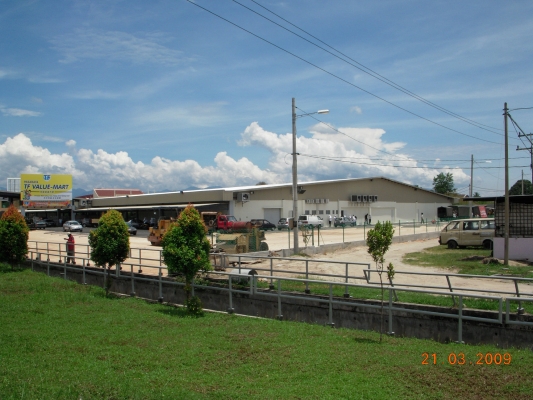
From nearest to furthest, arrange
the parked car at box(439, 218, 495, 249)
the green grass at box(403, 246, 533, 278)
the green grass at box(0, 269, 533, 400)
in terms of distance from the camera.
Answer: the green grass at box(0, 269, 533, 400) < the green grass at box(403, 246, 533, 278) < the parked car at box(439, 218, 495, 249)

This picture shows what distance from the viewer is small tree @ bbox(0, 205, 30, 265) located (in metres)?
22.2

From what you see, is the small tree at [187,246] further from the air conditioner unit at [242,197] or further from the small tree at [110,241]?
the air conditioner unit at [242,197]

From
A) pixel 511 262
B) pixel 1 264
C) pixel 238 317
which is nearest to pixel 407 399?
pixel 238 317

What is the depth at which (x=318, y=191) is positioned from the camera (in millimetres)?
67688

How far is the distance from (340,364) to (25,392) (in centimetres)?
414

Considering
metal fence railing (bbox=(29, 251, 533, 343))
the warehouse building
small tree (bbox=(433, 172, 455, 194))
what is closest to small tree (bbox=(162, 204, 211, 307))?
metal fence railing (bbox=(29, 251, 533, 343))

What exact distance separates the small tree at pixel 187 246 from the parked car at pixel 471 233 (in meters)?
20.4

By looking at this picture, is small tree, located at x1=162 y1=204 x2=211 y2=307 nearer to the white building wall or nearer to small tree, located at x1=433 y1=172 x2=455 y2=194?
the white building wall

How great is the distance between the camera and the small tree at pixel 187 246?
1237 centimetres

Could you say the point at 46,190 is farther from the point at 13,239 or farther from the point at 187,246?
the point at 187,246
